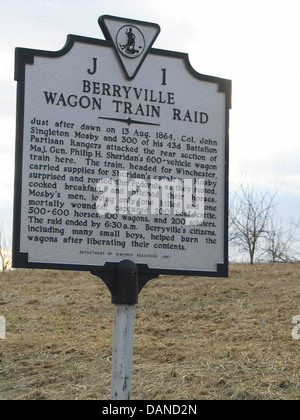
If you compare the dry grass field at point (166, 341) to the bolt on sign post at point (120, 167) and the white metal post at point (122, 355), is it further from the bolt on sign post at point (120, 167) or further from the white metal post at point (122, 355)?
the bolt on sign post at point (120, 167)

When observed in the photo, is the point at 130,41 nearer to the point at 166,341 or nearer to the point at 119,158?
the point at 119,158

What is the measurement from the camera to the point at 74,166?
445 centimetres

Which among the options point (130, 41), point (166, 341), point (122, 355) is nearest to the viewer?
point (122, 355)

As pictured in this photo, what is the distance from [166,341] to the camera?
7965 mm

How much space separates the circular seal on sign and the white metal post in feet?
6.15

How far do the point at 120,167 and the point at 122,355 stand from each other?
1.35m

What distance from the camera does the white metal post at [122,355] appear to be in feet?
14.5

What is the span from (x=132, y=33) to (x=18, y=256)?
187cm

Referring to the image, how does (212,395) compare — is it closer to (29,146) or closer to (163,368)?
(163,368)

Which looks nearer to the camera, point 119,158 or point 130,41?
point 119,158

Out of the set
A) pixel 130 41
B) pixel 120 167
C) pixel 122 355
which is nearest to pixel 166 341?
pixel 122 355

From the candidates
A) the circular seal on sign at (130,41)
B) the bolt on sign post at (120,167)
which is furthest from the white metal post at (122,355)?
the circular seal on sign at (130,41)
